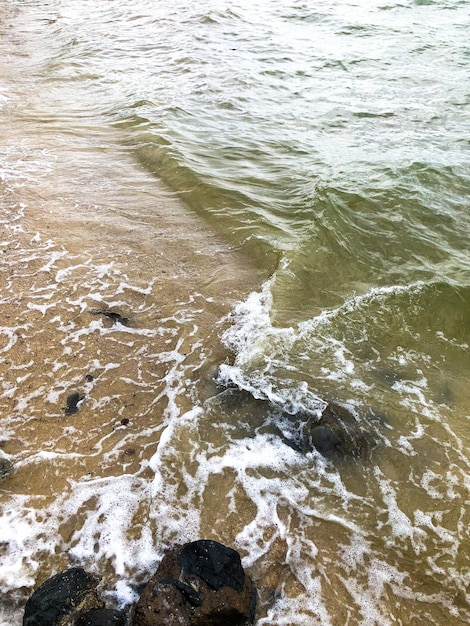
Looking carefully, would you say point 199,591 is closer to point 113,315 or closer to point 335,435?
point 335,435

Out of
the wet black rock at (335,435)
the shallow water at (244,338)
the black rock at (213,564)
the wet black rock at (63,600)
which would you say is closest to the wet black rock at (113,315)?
the shallow water at (244,338)

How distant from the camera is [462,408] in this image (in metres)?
5.10

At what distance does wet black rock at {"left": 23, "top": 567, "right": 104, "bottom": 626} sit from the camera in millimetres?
3012

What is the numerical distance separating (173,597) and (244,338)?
10.4ft

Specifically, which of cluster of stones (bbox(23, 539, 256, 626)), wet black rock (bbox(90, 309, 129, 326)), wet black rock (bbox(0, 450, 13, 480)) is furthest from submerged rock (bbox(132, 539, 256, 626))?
wet black rock (bbox(90, 309, 129, 326))

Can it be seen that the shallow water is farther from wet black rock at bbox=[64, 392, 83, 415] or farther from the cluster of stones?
the cluster of stones

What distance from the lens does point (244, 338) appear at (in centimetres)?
573

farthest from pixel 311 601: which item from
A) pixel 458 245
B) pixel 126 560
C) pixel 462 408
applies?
pixel 458 245

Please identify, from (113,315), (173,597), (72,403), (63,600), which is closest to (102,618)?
(63,600)

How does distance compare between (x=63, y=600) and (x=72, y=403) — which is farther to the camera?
(x=72, y=403)

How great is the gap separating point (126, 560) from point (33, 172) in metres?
8.06

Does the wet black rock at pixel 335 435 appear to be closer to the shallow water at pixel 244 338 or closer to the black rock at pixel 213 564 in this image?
the shallow water at pixel 244 338

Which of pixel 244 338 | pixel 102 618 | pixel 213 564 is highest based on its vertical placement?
pixel 213 564

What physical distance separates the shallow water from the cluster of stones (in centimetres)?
23
